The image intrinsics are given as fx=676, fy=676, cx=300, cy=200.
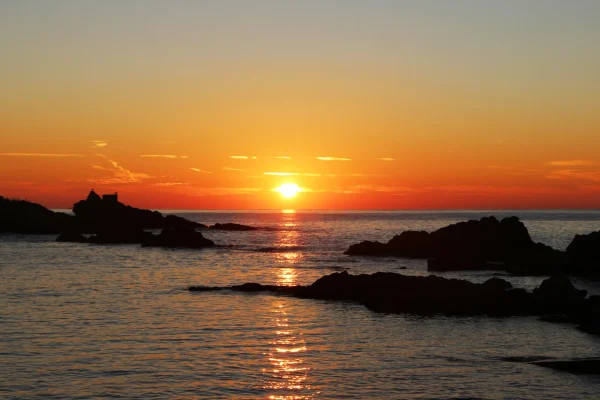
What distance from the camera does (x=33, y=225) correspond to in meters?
167

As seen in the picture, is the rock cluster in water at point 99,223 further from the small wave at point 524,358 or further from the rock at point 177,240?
the small wave at point 524,358

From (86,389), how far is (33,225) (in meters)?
153

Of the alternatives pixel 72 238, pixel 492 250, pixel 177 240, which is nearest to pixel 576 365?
pixel 492 250

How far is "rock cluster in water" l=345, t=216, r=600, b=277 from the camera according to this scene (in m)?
73.8

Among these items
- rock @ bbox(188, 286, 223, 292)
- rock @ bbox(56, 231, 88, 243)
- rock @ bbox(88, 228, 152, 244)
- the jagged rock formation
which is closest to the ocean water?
rock @ bbox(188, 286, 223, 292)

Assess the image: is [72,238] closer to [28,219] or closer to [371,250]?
[28,219]

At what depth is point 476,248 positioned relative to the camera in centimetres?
9125

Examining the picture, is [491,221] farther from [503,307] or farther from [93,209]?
[93,209]

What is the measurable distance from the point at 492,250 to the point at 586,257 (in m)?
17.2

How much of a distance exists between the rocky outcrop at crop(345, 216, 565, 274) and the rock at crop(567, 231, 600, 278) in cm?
151

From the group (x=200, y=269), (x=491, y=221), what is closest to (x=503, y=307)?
(x=200, y=269)

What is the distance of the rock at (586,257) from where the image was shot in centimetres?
7281

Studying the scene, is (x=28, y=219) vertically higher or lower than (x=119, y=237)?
higher

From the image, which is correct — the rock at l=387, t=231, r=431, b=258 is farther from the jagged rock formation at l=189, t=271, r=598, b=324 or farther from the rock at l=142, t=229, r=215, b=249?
the jagged rock formation at l=189, t=271, r=598, b=324
